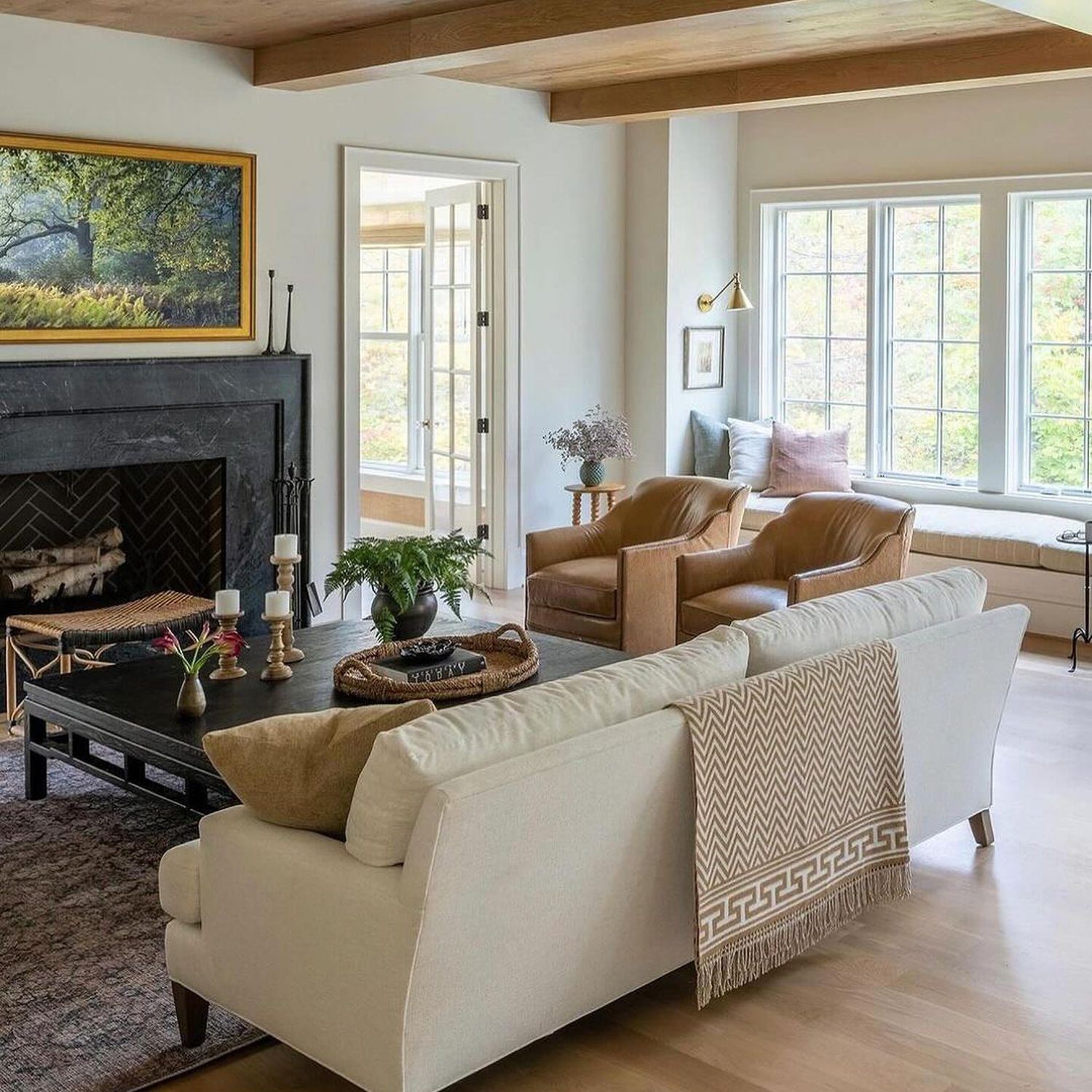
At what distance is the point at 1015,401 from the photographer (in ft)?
25.9

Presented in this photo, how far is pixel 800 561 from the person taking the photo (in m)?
6.19

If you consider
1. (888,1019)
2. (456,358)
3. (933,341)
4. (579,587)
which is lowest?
(888,1019)

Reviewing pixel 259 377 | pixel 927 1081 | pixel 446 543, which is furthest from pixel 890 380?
pixel 927 1081

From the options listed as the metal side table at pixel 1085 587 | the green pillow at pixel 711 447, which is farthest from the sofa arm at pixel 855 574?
the green pillow at pixel 711 447

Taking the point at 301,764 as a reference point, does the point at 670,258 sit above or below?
above

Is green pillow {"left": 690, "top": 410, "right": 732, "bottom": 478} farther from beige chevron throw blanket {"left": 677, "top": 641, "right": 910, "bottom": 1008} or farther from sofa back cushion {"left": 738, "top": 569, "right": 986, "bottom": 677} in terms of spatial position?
beige chevron throw blanket {"left": 677, "top": 641, "right": 910, "bottom": 1008}

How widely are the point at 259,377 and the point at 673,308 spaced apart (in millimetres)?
2781

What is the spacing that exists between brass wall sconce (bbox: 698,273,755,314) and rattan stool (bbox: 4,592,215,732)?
3.80m

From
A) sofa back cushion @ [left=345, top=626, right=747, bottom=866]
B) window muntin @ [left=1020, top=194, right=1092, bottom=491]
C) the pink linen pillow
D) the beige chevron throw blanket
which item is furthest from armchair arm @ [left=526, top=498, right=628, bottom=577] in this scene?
sofa back cushion @ [left=345, top=626, right=747, bottom=866]

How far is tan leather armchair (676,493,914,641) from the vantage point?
576 cm

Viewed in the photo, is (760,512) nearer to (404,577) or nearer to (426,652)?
(404,577)

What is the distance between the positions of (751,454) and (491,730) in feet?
19.4

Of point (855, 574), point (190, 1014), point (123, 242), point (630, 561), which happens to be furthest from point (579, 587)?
point (190, 1014)

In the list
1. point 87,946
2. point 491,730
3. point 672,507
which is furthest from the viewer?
point 672,507
